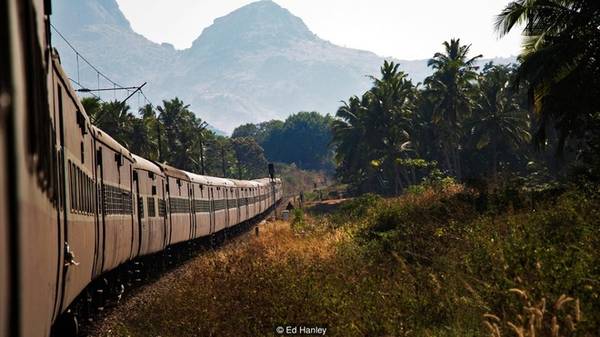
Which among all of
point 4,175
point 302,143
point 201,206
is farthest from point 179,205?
point 302,143

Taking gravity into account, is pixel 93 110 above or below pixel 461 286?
above

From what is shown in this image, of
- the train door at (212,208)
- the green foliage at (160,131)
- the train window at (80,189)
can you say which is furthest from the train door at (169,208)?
the green foliage at (160,131)

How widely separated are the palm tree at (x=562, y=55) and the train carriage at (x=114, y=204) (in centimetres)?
1202

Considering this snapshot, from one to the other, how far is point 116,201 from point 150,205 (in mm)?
5190

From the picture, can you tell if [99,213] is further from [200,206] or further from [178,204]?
[200,206]

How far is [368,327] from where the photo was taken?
8898 mm

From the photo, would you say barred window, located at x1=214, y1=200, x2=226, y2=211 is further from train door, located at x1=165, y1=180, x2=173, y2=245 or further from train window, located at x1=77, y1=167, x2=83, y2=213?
train window, located at x1=77, y1=167, x2=83, y2=213

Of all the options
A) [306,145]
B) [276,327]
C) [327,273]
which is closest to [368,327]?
→ [276,327]

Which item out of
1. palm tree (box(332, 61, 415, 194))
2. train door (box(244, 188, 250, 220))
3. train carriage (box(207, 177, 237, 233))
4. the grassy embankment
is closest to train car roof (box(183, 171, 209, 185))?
train carriage (box(207, 177, 237, 233))

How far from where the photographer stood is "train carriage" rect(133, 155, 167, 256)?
54.2ft

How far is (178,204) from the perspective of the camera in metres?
23.1

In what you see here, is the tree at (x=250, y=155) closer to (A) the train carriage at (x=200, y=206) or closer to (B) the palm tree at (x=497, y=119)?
(B) the palm tree at (x=497, y=119)

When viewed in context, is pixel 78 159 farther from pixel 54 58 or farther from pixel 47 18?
pixel 47 18

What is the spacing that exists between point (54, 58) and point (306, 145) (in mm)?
158376
